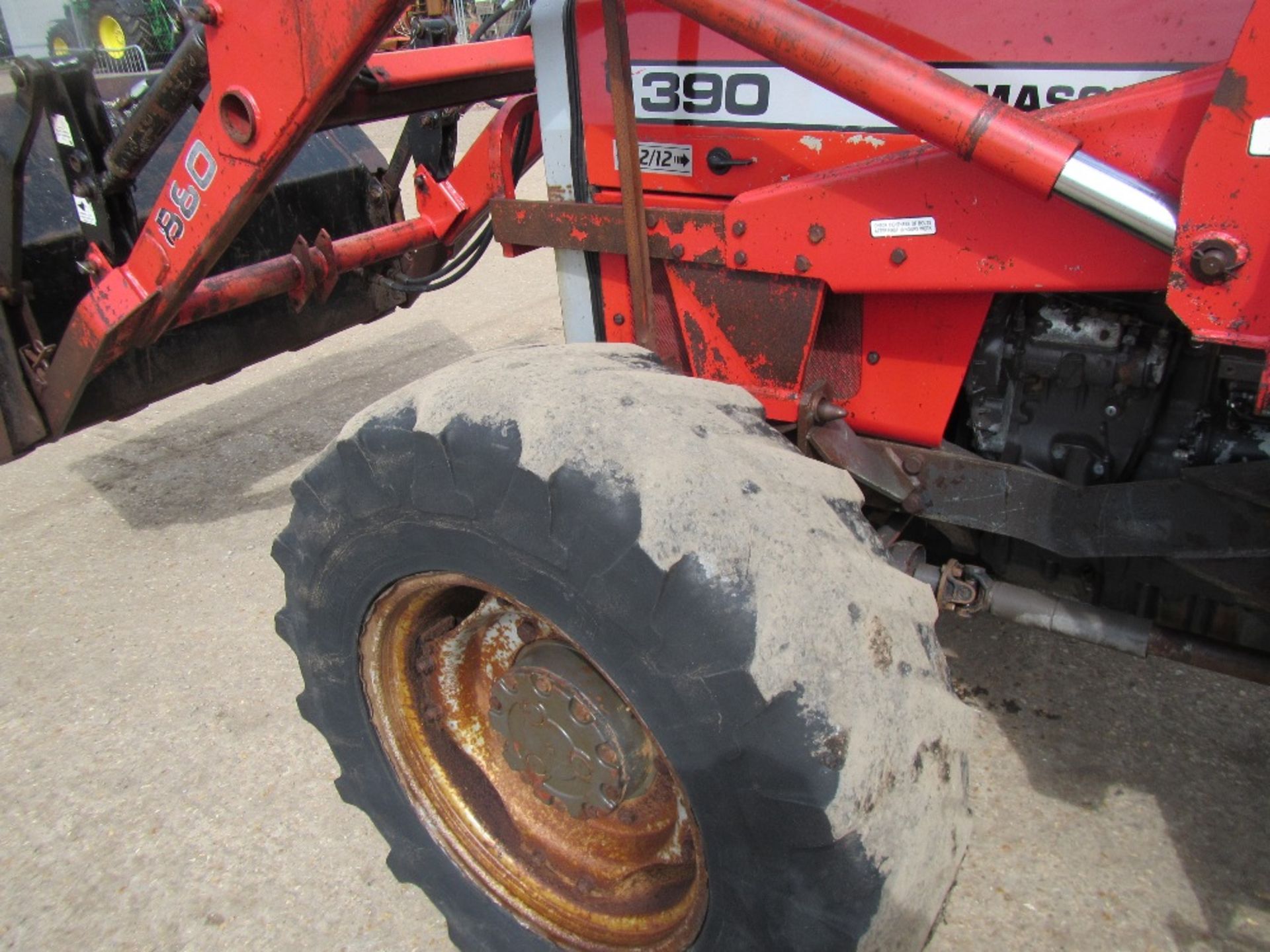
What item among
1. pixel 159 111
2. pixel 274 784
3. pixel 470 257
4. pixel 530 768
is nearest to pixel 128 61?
pixel 470 257

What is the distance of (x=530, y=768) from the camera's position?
5.81 feet

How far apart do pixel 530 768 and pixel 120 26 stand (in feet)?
58.9

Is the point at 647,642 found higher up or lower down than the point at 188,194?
lower down

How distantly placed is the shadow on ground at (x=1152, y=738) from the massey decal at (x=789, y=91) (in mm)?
1502

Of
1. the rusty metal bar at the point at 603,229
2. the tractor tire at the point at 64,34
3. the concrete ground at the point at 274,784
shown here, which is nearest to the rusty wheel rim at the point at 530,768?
the concrete ground at the point at 274,784

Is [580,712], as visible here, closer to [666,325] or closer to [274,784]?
[666,325]

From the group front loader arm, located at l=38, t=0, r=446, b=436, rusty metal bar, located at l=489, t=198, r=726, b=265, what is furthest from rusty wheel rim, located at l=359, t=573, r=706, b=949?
front loader arm, located at l=38, t=0, r=446, b=436

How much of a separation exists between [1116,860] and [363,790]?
1.56m

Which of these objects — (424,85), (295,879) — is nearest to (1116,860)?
(295,879)

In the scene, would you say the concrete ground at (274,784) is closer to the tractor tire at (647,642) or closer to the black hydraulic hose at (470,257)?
the tractor tire at (647,642)

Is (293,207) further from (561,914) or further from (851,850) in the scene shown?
(851,850)

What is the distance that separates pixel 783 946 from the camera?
1371 mm

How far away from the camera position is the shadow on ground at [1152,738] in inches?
80.3

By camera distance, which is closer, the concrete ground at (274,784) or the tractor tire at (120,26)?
the concrete ground at (274,784)
